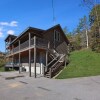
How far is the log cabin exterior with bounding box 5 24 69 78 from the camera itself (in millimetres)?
24241

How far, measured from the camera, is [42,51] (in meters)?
28.5

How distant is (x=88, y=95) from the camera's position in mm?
12570

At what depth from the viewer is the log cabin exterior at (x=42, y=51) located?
24.2 meters

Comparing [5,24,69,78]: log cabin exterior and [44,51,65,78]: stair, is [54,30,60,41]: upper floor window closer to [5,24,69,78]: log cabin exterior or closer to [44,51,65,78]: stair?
[5,24,69,78]: log cabin exterior

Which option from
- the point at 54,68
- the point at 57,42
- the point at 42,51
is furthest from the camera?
the point at 57,42

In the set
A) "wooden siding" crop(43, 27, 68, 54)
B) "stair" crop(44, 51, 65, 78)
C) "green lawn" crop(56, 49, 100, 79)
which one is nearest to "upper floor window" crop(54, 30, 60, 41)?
"wooden siding" crop(43, 27, 68, 54)

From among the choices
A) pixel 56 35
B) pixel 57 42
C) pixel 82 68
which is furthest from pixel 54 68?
pixel 56 35

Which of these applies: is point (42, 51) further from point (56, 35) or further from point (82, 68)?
point (82, 68)

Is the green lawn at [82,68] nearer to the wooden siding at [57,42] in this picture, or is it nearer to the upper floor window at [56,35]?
the wooden siding at [57,42]

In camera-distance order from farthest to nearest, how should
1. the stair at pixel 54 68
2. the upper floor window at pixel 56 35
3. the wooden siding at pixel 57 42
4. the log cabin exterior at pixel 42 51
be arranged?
the upper floor window at pixel 56 35 → the wooden siding at pixel 57 42 → the log cabin exterior at pixel 42 51 → the stair at pixel 54 68

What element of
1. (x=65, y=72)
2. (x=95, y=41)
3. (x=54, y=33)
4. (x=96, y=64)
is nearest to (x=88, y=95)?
(x=65, y=72)

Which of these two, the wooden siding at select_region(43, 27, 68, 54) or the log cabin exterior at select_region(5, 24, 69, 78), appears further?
the wooden siding at select_region(43, 27, 68, 54)

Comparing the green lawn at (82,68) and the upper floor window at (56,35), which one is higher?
the upper floor window at (56,35)

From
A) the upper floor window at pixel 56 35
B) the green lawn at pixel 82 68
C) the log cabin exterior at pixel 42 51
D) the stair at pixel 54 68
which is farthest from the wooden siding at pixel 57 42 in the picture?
the green lawn at pixel 82 68
